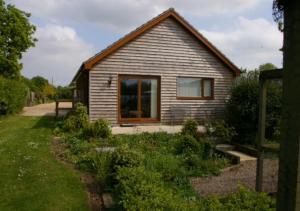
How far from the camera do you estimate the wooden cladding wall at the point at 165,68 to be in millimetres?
12562

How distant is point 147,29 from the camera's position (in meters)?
13.2

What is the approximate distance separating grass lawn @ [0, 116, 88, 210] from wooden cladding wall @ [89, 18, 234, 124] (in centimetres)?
444

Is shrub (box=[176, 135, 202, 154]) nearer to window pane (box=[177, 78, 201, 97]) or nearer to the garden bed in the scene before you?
the garden bed

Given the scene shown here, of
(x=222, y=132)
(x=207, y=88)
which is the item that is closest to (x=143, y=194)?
(x=222, y=132)

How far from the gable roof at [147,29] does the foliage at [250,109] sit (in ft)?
12.9

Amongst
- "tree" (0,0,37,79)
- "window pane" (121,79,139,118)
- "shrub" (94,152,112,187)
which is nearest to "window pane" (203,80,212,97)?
"window pane" (121,79,139,118)

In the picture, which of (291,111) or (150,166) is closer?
(291,111)

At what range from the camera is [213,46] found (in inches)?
554

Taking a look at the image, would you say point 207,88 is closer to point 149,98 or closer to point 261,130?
point 149,98

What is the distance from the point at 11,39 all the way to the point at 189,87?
2241 centimetres

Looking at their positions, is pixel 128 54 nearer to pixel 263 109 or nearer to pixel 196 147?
pixel 196 147

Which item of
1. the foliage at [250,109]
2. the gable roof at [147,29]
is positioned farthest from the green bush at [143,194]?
the gable roof at [147,29]

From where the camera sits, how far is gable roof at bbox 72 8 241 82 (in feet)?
40.2

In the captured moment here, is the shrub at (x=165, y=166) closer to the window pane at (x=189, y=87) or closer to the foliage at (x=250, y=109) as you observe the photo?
the foliage at (x=250, y=109)
